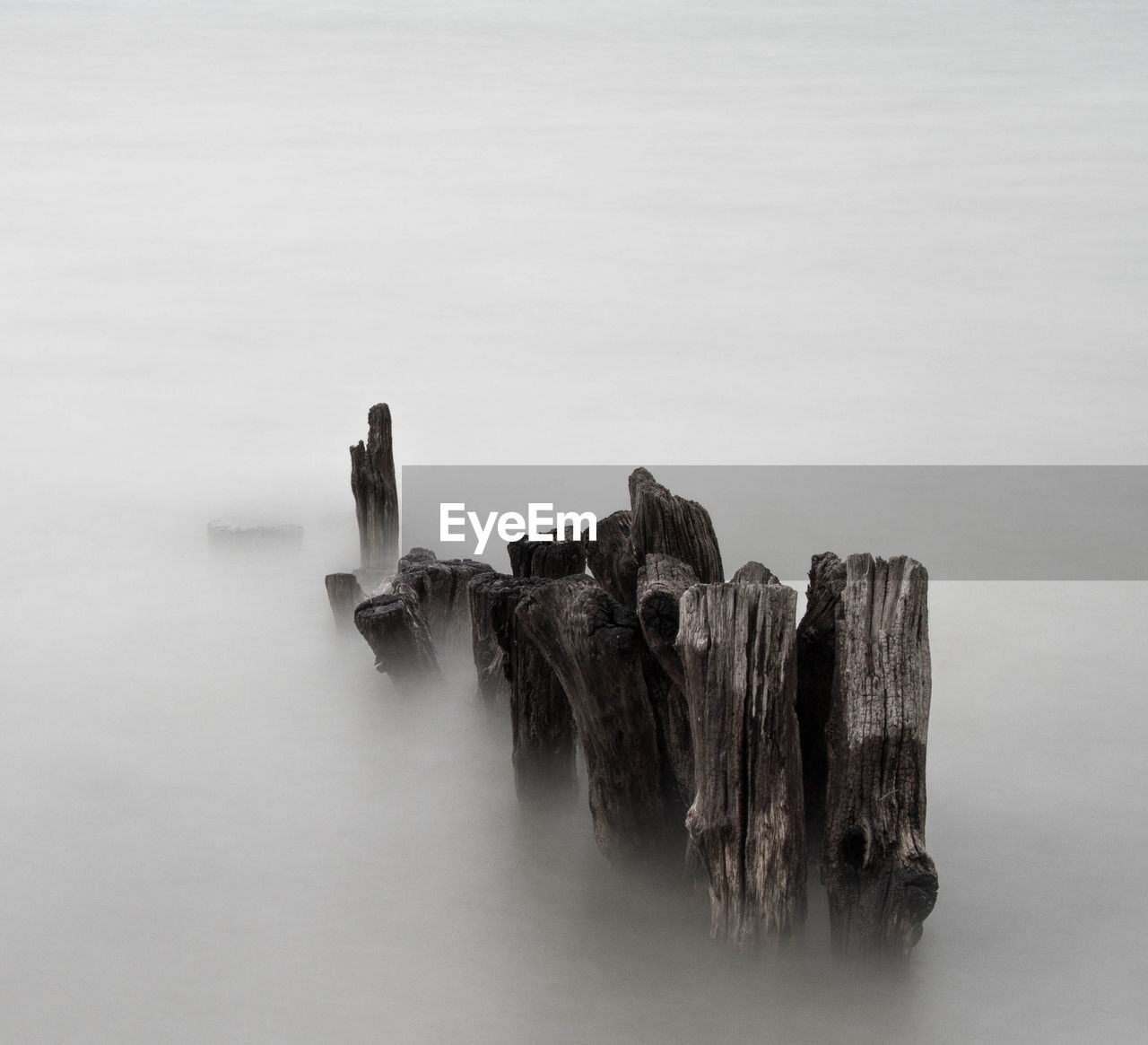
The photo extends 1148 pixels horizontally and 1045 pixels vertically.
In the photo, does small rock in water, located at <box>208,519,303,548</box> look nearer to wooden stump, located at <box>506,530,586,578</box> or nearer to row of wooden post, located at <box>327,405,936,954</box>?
wooden stump, located at <box>506,530,586,578</box>

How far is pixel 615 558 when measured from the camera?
3602mm

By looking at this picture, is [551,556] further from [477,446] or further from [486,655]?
[477,446]

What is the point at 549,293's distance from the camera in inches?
362

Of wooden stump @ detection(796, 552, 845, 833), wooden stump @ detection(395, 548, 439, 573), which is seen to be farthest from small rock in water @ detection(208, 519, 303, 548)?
wooden stump @ detection(796, 552, 845, 833)

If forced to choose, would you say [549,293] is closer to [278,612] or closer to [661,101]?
[278,612]

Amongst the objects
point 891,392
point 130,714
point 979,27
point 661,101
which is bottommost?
point 130,714

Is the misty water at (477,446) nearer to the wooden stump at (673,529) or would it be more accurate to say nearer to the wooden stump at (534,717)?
the wooden stump at (534,717)

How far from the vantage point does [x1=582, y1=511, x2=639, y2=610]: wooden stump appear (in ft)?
11.5

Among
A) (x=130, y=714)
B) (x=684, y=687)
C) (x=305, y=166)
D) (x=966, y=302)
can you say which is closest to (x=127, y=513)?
(x=130, y=714)

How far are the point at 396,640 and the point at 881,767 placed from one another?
5.50ft

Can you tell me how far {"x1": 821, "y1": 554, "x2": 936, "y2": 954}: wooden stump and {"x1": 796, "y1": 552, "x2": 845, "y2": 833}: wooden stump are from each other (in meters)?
0.14

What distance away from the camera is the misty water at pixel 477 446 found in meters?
2.93

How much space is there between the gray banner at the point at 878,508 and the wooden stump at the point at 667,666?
192 cm

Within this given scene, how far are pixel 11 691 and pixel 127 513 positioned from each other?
1.48 m
